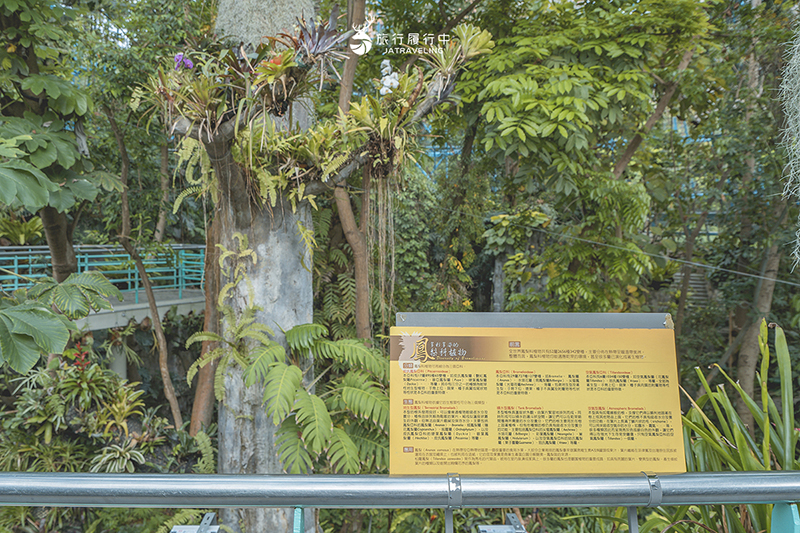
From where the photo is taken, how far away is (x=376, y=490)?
90cm

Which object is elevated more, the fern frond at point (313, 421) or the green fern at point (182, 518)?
the fern frond at point (313, 421)

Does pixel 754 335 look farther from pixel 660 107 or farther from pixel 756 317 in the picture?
pixel 660 107

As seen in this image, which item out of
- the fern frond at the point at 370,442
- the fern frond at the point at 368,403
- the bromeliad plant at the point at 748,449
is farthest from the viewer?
the fern frond at the point at 370,442

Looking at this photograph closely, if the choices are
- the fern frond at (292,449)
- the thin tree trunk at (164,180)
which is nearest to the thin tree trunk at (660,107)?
the fern frond at (292,449)

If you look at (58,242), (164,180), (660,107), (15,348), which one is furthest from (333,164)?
(164,180)

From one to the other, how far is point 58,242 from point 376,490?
3988mm

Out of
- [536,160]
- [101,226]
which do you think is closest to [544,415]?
[536,160]

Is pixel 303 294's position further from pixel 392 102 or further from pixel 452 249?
pixel 452 249

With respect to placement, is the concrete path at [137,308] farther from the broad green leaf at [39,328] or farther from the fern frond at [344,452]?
the fern frond at [344,452]

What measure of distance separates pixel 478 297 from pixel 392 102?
6.43m

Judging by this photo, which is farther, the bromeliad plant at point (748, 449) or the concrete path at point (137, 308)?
the concrete path at point (137, 308)

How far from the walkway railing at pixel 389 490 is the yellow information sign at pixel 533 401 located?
0.15m

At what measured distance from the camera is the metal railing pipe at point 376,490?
2.87ft

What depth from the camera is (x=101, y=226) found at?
8.44m
